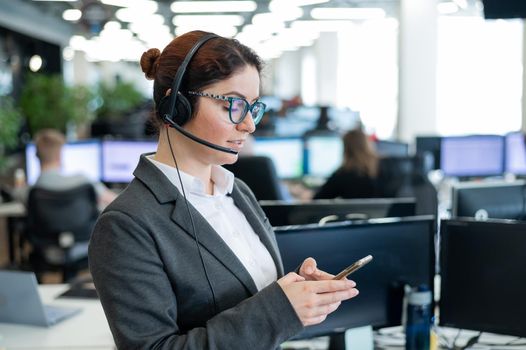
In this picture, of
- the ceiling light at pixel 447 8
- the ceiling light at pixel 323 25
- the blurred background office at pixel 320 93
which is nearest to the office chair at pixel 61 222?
the blurred background office at pixel 320 93

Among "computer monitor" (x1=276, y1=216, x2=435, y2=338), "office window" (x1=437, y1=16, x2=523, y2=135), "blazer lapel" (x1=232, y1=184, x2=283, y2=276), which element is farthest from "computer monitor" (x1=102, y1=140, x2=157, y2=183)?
"office window" (x1=437, y1=16, x2=523, y2=135)

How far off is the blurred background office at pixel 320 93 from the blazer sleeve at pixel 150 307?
37 centimetres

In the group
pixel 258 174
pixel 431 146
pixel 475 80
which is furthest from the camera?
pixel 475 80

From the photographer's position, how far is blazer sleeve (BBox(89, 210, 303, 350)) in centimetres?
119

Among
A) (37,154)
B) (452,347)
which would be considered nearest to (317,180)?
(37,154)

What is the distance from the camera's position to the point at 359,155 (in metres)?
4.23

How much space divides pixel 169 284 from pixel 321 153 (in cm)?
474

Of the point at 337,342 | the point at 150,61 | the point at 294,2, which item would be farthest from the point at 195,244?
the point at 294,2

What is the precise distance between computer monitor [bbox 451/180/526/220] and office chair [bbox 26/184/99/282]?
9.36 feet

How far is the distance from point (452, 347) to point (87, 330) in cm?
119

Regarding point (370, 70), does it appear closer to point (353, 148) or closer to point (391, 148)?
point (391, 148)

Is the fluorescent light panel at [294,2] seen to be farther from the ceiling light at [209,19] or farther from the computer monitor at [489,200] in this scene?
the computer monitor at [489,200]

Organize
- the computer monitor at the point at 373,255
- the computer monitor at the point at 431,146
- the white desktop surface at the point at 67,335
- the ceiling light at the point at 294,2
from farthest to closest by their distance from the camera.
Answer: the ceiling light at the point at 294,2 → the computer monitor at the point at 431,146 → the white desktop surface at the point at 67,335 → the computer monitor at the point at 373,255

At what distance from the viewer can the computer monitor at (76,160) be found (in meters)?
5.41
